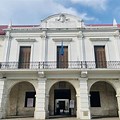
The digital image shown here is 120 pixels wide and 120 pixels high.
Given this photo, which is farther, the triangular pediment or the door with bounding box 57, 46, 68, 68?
the triangular pediment

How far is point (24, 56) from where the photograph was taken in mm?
14109

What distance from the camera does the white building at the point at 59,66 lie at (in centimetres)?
1254

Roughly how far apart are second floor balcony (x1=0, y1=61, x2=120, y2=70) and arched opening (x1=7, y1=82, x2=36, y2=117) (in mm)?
2051

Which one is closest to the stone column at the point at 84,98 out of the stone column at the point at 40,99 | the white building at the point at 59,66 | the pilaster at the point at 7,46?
the white building at the point at 59,66

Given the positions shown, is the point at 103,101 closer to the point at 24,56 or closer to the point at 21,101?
the point at 21,101

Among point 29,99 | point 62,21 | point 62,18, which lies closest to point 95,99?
point 29,99

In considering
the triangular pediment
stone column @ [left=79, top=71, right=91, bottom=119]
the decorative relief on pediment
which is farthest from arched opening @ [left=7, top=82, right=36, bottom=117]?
the decorative relief on pediment

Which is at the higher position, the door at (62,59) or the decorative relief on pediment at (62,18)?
the decorative relief on pediment at (62,18)

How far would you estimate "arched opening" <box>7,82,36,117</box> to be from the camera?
13887mm

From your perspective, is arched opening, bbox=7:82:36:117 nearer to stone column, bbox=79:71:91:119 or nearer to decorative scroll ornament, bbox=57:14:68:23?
stone column, bbox=79:71:91:119

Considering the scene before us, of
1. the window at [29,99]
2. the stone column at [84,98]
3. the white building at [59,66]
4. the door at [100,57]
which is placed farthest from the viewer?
the window at [29,99]

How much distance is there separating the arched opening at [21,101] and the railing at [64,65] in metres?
2.05

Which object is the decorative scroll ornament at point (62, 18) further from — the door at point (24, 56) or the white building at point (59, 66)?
the door at point (24, 56)

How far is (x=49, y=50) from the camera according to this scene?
1404 centimetres
